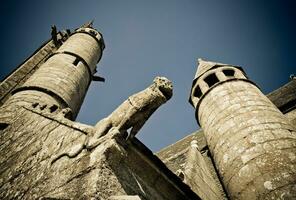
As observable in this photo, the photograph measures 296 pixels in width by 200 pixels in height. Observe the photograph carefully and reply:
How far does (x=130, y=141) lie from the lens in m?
2.86

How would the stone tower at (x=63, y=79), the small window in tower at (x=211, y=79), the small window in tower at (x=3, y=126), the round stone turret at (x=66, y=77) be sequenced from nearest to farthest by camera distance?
1. the small window in tower at (x=3, y=126)
2. the stone tower at (x=63, y=79)
3. the round stone turret at (x=66, y=77)
4. the small window in tower at (x=211, y=79)

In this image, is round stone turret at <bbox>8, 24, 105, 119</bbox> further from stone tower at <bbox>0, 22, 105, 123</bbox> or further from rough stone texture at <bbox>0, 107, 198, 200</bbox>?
rough stone texture at <bbox>0, 107, 198, 200</bbox>

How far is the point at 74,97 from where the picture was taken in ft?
29.1

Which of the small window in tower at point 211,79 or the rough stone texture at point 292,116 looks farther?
the small window in tower at point 211,79

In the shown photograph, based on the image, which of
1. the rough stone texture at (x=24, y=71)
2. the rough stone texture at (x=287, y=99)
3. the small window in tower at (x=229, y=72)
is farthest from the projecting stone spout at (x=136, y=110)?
the rough stone texture at (x=24, y=71)

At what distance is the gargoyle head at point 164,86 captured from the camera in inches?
117

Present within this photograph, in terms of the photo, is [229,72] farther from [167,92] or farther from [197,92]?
[167,92]

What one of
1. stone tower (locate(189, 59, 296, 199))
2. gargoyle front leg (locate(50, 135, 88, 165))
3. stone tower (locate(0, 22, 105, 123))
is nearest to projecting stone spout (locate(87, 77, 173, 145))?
gargoyle front leg (locate(50, 135, 88, 165))

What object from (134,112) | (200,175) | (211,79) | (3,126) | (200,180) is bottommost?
(134,112)

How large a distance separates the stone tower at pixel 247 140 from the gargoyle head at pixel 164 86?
3.66m

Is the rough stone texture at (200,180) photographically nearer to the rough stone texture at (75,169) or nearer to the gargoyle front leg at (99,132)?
the rough stone texture at (75,169)

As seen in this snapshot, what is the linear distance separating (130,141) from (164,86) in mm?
683

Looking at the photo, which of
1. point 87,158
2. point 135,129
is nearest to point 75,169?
point 87,158

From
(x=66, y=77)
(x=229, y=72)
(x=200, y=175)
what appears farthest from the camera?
(x=229, y=72)
